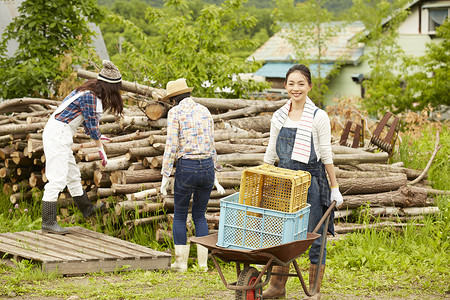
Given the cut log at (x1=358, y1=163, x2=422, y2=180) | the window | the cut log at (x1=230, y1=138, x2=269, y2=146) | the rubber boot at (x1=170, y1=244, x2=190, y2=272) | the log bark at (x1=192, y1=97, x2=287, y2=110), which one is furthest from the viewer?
the window

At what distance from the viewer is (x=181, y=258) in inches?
263

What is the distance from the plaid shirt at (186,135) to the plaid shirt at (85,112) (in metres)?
1.14

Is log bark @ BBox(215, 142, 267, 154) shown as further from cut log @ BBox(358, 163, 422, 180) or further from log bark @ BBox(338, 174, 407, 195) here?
cut log @ BBox(358, 163, 422, 180)

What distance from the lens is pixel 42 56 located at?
43.9 ft

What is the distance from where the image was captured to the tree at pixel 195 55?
42.2 feet

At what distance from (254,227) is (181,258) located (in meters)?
2.29

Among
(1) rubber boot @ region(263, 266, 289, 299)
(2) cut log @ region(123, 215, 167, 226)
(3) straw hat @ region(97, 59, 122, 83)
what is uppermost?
(3) straw hat @ region(97, 59, 122, 83)

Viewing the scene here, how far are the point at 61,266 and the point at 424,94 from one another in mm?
17804

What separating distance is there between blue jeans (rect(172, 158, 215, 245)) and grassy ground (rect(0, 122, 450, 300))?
512mm

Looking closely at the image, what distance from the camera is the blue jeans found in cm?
639

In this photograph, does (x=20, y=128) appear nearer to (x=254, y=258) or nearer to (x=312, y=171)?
(x=312, y=171)

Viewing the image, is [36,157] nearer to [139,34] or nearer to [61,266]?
[61,266]

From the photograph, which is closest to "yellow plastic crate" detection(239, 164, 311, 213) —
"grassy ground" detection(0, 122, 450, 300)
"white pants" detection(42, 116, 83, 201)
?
"grassy ground" detection(0, 122, 450, 300)

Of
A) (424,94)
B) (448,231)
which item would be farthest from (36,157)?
(424,94)
